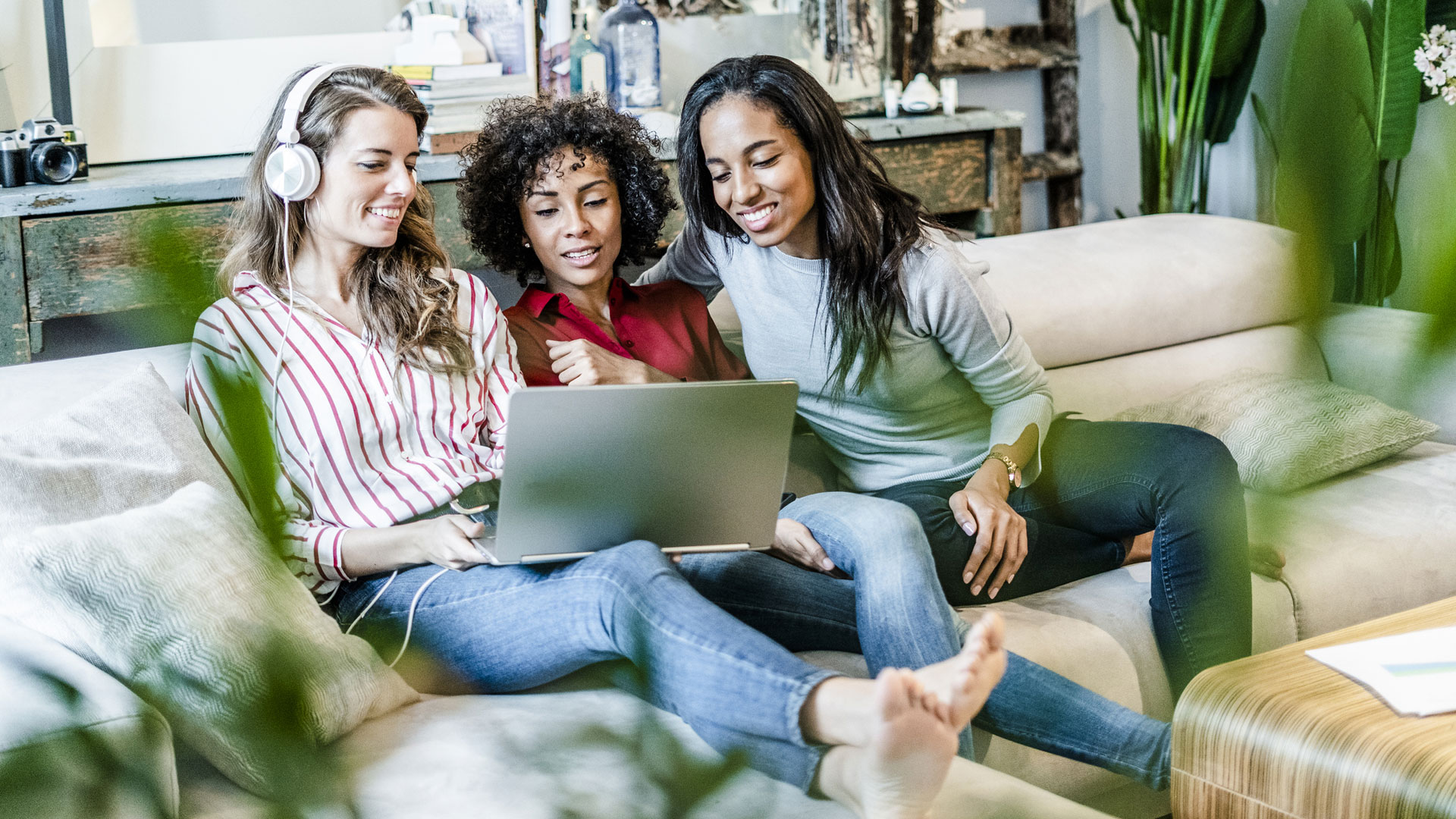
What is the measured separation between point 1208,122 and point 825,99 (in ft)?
6.31

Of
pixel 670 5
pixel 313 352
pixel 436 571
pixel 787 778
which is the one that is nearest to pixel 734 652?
pixel 787 778

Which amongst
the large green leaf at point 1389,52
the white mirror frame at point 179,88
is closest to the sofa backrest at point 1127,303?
the white mirror frame at point 179,88

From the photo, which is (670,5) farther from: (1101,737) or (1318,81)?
(1318,81)

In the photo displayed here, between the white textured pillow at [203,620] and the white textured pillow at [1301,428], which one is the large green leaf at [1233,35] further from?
the white textured pillow at [1301,428]

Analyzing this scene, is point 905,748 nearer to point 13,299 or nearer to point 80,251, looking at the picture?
point 80,251

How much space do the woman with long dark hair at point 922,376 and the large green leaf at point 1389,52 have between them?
1227 mm

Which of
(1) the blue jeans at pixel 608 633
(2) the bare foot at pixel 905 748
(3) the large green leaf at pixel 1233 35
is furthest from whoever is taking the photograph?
(3) the large green leaf at pixel 1233 35

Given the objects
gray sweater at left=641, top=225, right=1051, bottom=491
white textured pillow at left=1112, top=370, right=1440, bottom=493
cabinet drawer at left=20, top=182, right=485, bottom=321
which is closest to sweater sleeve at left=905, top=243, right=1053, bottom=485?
gray sweater at left=641, top=225, right=1051, bottom=491

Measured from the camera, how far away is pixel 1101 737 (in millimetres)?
1366

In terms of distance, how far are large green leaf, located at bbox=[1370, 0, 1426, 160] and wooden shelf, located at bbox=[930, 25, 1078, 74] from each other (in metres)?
2.79

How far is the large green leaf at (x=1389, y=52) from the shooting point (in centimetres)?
23

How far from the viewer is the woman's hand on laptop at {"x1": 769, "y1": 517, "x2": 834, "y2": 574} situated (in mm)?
1543

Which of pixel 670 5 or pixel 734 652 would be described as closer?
pixel 734 652

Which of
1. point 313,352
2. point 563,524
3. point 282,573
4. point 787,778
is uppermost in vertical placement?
point 282,573
